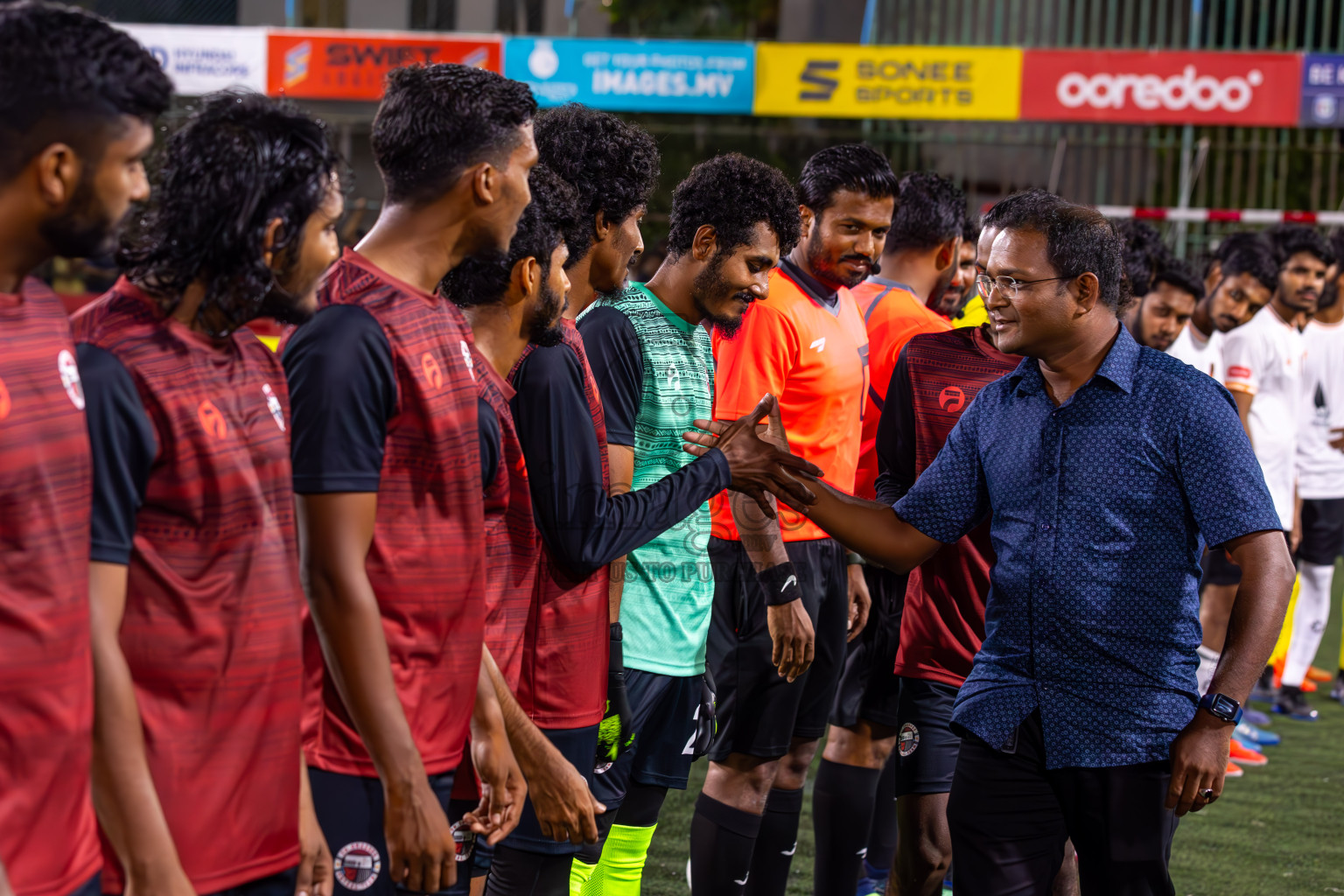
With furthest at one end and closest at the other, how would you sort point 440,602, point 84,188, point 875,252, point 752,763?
point 875,252, point 752,763, point 440,602, point 84,188

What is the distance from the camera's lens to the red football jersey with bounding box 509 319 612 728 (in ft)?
8.38

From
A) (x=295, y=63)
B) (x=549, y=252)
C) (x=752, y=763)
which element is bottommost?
(x=752, y=763)

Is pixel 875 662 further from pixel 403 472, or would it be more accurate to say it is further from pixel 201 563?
pixel 201 563

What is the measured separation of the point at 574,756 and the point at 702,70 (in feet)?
37.5

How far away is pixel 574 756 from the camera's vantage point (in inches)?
103

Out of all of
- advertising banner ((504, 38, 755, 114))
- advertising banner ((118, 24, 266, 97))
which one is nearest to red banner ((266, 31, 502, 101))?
advertising banner ((118, 24, 266, 97))

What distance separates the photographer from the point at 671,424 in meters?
3.09

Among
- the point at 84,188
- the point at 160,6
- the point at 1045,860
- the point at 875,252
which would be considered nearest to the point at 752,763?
the point at 1045,860

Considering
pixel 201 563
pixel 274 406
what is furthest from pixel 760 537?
pixel 201 563

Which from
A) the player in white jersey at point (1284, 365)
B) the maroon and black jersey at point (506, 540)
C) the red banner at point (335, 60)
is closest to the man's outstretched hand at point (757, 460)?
the maroon and black jersey at point (506, 540)

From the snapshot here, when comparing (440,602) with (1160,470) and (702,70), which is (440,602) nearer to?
(1160,470)

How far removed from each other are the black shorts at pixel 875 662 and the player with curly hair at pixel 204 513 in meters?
2.41

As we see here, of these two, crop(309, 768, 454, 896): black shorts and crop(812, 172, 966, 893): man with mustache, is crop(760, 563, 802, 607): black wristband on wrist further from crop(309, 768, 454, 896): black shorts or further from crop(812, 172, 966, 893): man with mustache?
crop(309, 768, 454, 896): black shorts

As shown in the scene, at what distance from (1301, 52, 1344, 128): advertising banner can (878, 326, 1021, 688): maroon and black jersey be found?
Answer: 10260mm
